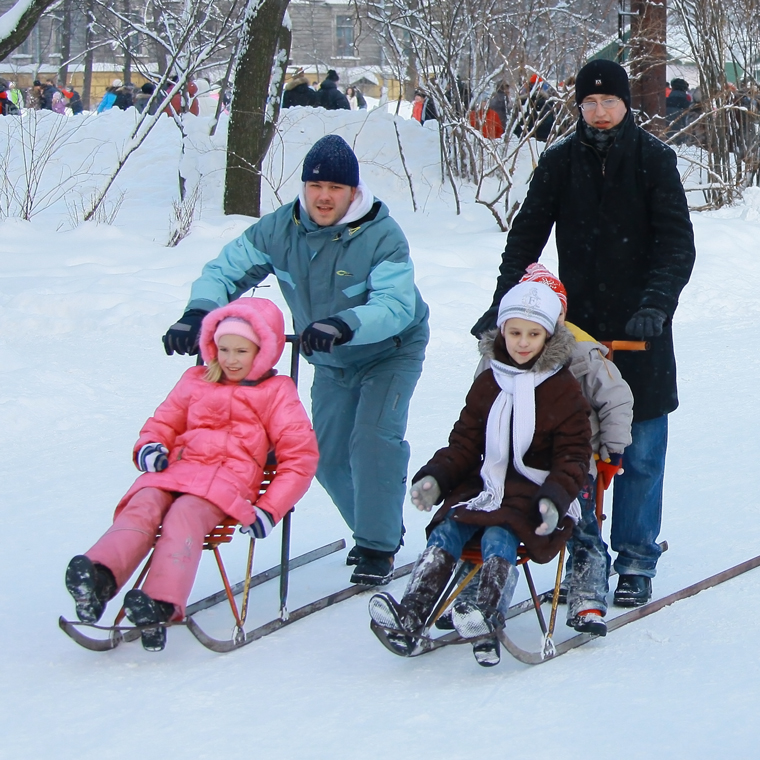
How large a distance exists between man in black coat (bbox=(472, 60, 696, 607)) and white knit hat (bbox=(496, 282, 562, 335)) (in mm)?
177

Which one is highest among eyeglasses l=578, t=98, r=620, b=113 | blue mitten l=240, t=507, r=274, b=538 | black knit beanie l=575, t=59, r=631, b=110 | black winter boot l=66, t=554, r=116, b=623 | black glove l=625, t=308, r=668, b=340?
black knit beanie l=575, t=59, r=631, b=110

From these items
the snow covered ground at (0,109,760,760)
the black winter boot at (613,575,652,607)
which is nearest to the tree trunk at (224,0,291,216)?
the snow covered ground at (0,109,760,760)

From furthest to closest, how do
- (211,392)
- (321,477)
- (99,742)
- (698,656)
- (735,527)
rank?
(735,527)
(321,477)
(211,392)
(698,656)
(99,742)

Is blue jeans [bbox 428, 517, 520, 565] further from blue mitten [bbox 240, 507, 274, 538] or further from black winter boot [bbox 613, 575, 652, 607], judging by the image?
black winter boot [bbox 613, 575, 652, 607]

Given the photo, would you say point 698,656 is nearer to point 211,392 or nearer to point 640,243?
point 640,243

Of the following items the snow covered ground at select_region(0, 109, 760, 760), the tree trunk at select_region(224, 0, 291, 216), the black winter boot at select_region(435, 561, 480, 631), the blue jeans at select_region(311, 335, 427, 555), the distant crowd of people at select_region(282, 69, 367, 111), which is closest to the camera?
the snow covered ground at select_region(0, 109, 760, 760)

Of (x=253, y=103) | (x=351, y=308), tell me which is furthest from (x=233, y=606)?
(x=253, y=103)

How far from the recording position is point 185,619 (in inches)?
134

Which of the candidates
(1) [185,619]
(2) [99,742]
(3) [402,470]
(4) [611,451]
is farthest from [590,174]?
(2) [99,742]

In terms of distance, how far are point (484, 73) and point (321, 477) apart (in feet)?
32.8

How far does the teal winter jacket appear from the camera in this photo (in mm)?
3836

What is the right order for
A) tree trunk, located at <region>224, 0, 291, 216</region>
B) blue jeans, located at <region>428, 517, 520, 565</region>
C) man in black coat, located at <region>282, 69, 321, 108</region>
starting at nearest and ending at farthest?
blue jeans, located at <region>428, 517, 520, 565</region>, tree trunk, located at <region>224, 0, 291, 216</region>, man in black coat, located at <region>282, 69, 321, 108</region>

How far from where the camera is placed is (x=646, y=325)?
3.40 metres

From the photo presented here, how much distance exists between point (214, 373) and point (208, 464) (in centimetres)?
31
